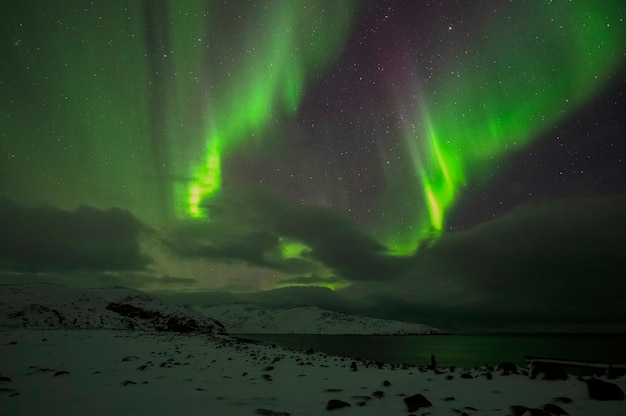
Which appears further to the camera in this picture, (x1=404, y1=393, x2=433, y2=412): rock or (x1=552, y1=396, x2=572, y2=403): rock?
(x1=552, y1=396, x2=572, y2=403): rock

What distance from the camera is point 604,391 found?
9.73 metres

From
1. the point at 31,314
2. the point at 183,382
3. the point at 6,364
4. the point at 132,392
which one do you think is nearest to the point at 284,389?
the point at 183,382

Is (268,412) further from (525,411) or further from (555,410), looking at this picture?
(555,410)

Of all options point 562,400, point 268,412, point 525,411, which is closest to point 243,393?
point 268,412

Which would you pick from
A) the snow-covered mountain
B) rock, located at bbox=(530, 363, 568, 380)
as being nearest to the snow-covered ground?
rock, located at bbox=(530, 363, 568, 380)

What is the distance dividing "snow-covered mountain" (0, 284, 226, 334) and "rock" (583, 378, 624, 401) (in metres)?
93.1

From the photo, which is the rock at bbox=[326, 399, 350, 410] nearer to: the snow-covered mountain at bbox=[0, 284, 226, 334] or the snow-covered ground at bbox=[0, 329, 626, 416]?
the snow-covered ground at bbox=[0, 329, 626, 416]

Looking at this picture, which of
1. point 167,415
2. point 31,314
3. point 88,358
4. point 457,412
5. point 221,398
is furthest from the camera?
point 31,314

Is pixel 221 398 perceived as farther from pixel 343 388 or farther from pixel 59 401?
pixel 343 388

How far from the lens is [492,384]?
12977mm

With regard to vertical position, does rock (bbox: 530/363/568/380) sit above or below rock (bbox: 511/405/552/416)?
above

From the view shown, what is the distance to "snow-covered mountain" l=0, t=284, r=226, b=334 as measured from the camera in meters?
84.1

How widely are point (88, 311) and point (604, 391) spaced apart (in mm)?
115629

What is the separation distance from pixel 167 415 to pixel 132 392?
2.92m
